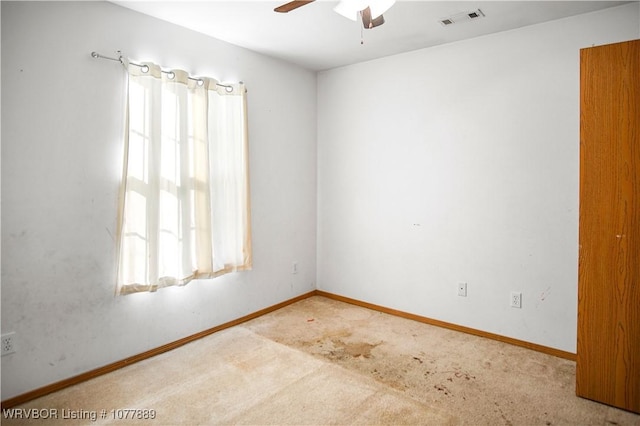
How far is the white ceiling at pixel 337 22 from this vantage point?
2.65 m

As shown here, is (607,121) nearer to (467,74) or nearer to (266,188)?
(467,74)

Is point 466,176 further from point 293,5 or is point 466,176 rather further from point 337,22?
point 293,5

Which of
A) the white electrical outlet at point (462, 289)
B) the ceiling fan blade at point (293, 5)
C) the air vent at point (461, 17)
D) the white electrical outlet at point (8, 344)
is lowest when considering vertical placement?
the white electrical outlet at point (8, 344)

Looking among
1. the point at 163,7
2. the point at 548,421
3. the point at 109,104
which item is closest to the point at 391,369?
the point at 548,421

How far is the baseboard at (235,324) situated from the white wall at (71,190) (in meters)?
0.04

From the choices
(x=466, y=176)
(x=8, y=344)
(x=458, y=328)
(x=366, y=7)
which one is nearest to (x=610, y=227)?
(x=466, y=176)

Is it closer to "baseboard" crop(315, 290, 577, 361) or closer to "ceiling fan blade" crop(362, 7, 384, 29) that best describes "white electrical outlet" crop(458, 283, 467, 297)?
"baseboard" crop(315, 290, 577, 361)

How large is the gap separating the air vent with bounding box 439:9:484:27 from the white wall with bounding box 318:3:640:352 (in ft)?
1.41

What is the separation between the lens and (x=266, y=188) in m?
3.87

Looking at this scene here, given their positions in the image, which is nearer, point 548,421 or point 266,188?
point 548,421

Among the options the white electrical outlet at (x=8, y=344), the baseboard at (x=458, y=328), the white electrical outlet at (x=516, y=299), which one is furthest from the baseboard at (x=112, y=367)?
the white electrical outlet at (x=516, y=299)

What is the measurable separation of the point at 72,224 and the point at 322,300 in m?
2.62

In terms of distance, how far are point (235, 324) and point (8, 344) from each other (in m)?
1.70

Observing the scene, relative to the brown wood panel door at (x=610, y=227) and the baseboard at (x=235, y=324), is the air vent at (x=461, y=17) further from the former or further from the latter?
the baseboard at (x=235, y=324)
